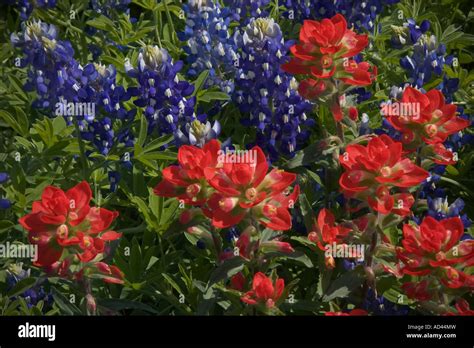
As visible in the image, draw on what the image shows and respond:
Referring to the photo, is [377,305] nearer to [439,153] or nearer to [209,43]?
[439,153]

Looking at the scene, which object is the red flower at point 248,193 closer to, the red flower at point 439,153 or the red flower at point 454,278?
the red flower at point 454,278

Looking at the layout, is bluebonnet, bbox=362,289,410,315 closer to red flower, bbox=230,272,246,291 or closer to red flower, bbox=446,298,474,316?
red flower, bbox=446,298,474,316

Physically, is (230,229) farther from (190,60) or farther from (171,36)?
(171,36)

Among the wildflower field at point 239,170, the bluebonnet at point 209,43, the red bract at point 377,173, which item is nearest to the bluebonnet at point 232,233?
the wildflower field at point 239,170

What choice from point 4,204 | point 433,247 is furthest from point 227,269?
point 4,204

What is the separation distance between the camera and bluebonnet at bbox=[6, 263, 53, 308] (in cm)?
350

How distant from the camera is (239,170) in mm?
2855

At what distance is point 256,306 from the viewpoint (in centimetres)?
305

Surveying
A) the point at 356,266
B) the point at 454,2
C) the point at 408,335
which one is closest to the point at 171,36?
the point at 454,2

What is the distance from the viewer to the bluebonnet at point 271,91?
3.84m

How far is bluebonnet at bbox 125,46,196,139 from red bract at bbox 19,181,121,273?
888 millimetres

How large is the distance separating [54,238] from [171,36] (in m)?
2.32

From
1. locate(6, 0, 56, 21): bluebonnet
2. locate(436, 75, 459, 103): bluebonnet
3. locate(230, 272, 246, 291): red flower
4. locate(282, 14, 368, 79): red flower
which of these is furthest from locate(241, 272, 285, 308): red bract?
locate(6, 0, 56, 21): bluebonnet

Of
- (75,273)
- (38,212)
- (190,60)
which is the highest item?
(190,60)
